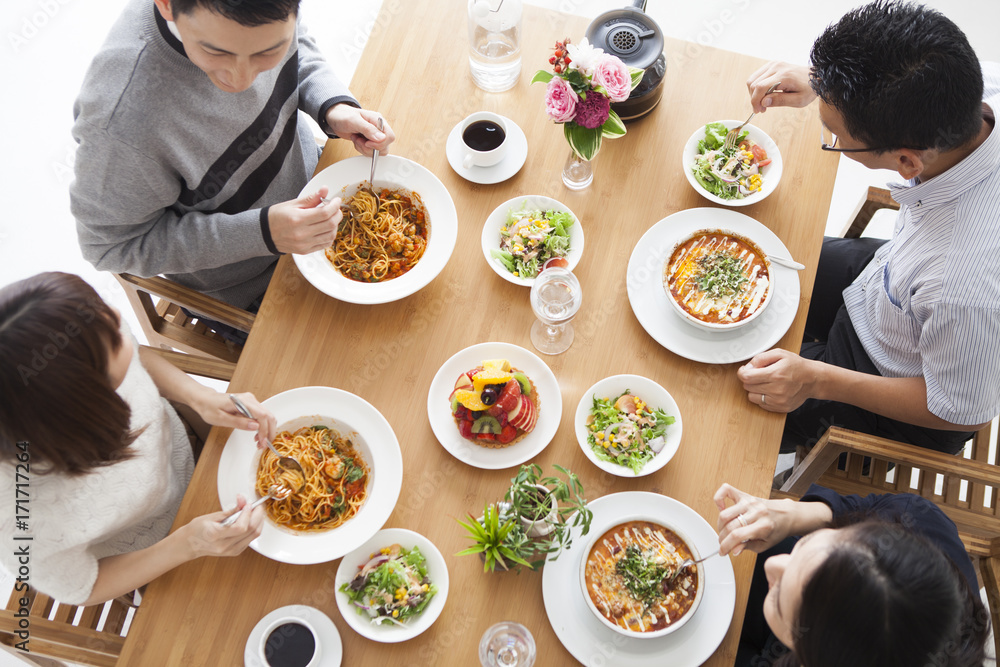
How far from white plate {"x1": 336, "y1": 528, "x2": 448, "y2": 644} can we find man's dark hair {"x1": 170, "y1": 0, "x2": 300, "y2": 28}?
118 centimetres

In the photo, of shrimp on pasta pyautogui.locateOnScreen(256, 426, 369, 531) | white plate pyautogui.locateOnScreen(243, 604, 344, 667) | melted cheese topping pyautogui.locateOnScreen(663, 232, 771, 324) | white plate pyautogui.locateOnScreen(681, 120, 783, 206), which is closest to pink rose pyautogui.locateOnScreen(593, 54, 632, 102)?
white plate pyautogui.locateOnScreen(681, 120, 783, 206)

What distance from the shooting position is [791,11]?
146 inches

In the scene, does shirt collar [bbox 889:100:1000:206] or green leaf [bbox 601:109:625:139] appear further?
green leaf [bbox 601:109:625:139]

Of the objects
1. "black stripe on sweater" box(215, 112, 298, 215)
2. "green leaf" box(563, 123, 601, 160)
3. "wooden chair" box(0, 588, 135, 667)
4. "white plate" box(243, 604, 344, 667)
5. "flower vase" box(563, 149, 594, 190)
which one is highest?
"green leaf" box(563, 123, 601, 160)

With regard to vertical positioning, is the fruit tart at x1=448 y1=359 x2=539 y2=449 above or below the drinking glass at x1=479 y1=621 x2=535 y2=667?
above

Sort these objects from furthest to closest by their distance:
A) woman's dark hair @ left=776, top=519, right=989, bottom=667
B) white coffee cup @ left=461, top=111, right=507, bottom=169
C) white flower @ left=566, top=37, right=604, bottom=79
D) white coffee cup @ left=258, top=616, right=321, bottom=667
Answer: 1. white coffee cup @ left=461, top=111, right=507, bottom=169
2. white flower @ left=566, top=37, right=604, bottom=79
3. white coffee cup @ left=258, top=616, right=321, bottom=667
4. woman's dark hair @ left=776, top=519, right=989, bottom=667

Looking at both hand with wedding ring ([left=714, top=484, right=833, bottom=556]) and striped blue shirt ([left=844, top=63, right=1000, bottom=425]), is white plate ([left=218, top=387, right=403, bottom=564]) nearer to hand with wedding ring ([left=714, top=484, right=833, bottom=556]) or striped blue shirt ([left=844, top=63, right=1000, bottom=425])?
hand with wedding ring ([left=714, top=484, right=833, bottom=556])

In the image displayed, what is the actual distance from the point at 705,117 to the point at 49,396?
6.15 ft

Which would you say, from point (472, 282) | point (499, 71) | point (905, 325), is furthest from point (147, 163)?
point (905, 325)

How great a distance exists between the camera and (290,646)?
1.49m

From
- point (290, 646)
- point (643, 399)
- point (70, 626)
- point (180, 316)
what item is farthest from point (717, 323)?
point (70, 626)

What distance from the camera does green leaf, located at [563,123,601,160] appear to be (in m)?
1.79

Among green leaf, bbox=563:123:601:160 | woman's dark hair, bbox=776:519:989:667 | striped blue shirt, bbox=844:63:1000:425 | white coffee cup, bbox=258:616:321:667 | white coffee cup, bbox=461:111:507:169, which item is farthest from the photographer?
white coffee cup, bbox=461:111:507:169

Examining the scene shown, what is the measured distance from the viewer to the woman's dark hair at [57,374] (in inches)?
49.5
